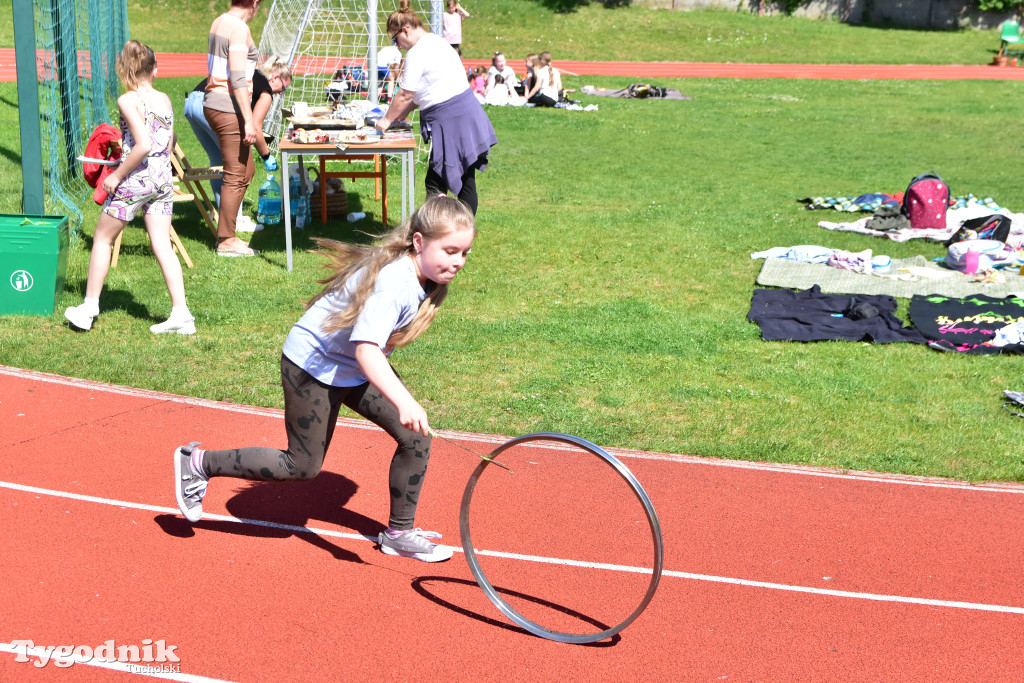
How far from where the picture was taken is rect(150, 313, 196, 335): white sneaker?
A: 722 centimetres

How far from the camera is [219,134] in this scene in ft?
30.4

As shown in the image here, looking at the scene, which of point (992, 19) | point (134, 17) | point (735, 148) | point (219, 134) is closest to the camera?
point (219, 134)

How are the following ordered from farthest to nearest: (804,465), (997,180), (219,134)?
(997,180) → (219,134) → (804,465)

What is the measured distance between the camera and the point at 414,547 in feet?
14.5

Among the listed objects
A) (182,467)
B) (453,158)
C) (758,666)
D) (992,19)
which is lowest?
(758,666)

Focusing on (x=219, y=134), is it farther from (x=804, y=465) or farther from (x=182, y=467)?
(x=804, y=465)

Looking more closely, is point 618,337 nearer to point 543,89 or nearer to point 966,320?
point 966,320

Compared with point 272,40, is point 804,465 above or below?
below

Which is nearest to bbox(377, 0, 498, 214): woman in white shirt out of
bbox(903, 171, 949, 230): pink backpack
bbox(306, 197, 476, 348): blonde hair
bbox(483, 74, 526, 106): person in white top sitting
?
bbox(306, 197, 476, 348): blonde hair

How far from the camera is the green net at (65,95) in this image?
9.82m

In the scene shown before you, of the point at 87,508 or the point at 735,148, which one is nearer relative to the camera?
the point at 87,508

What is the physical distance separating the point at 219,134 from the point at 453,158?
238 centimetres

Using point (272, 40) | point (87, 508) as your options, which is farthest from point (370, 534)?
point (272, 40)

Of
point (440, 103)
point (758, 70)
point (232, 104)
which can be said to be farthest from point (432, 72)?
point (758, 70)
